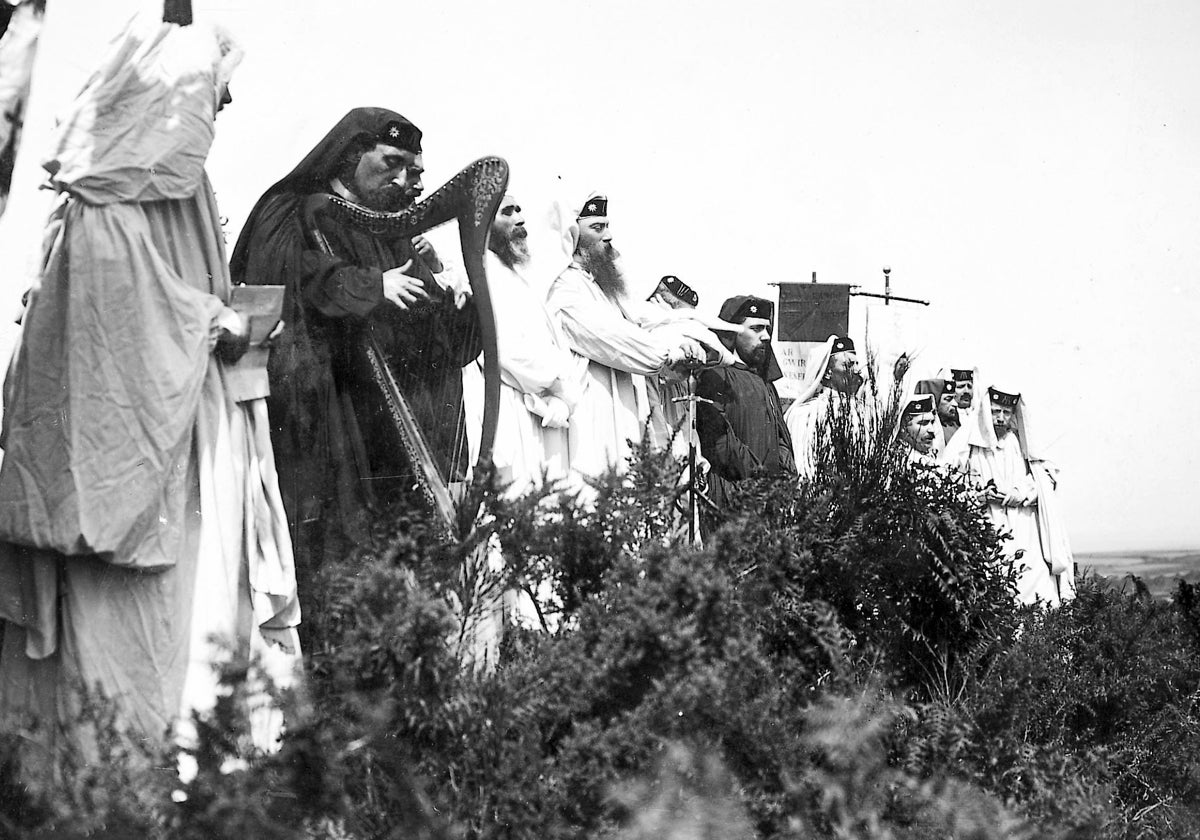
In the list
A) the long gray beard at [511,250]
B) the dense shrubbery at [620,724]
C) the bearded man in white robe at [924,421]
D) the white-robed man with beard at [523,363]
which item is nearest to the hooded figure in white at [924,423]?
the bearded man in white robe at [924,421]

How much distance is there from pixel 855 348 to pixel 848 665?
18.1 ft

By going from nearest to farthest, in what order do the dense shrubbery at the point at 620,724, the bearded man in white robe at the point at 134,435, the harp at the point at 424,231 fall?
the dense shrubbery at the point at 620,724
the bearded man in white robe at the point at 134,435
the harp at the point at 424,231

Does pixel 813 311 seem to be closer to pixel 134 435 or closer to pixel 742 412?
pixel 742 412

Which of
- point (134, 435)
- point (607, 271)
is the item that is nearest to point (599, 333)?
point (607, 271)

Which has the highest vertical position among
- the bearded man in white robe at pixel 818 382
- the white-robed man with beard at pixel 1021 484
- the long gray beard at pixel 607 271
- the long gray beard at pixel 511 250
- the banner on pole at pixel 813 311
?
the long gray beard at pixel 511 250

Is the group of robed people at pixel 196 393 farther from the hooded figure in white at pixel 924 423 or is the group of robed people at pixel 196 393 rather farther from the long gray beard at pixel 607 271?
the hooded figure in white at pixel 924 423

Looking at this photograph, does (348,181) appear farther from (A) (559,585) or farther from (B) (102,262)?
(A) (559,585)

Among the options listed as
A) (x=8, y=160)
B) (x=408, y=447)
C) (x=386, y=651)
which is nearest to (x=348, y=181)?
(x=408, y=447)

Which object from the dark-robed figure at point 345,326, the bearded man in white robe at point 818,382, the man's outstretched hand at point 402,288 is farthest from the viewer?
the bearded man in white robe at point 818,382

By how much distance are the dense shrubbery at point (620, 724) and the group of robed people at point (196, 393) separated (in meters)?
0.28

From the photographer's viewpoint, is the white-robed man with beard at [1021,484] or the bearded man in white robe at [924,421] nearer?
the bearded man in white robe at [924,421]

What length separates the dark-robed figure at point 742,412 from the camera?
866 cm

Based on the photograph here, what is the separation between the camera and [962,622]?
6.75 meters

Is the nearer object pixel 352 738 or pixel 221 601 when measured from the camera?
pixel 352 738
